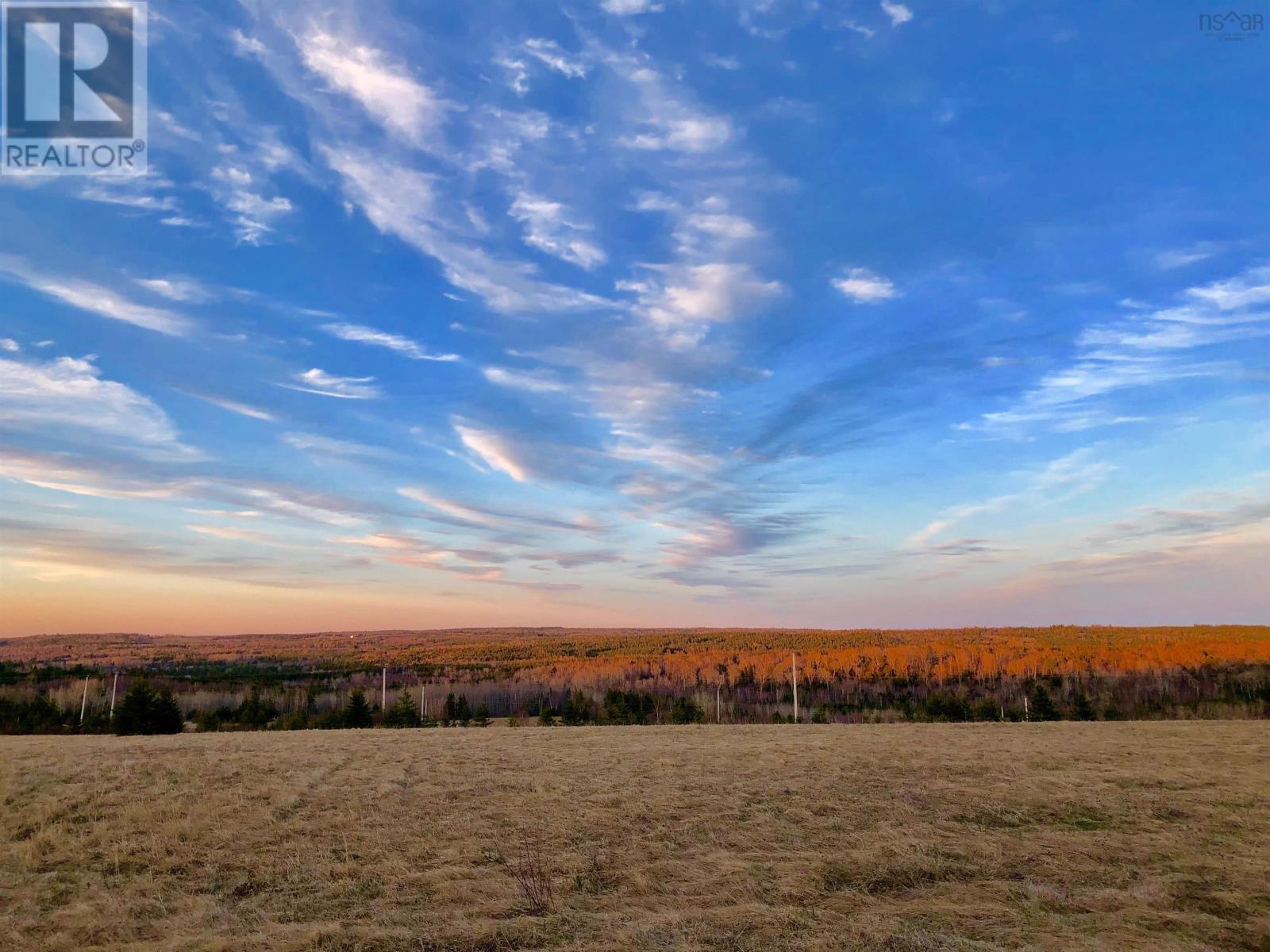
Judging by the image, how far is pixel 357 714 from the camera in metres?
34.2

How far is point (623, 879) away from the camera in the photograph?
26.2ft

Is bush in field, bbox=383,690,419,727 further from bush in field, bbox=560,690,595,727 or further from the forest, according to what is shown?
bush in field, bbox=560,690,595,727

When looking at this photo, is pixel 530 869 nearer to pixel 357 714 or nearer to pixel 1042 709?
pixel 357 714

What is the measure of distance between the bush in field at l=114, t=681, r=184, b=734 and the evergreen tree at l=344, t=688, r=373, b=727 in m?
6.69

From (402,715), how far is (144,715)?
10.2m

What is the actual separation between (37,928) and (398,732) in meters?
18.8

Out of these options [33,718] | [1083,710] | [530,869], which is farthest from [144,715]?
[1083,710]

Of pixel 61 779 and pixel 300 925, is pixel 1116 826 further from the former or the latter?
pixel 61 779

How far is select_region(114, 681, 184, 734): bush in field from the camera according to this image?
93.0ft

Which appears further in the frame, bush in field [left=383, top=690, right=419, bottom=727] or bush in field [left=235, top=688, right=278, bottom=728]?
bush in field [left=235, top=688, right=278, bottom=728]

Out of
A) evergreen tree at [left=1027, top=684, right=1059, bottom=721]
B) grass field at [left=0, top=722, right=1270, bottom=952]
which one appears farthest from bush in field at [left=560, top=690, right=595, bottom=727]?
evergreen tree at [left=1027, top=684, right=1059, bottom=721]

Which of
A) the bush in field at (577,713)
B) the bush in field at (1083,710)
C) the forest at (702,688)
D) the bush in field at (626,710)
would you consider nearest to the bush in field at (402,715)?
the forest at (702,688)

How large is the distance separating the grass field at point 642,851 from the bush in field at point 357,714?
1813 centimetres

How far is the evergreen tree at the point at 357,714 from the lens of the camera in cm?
3391
